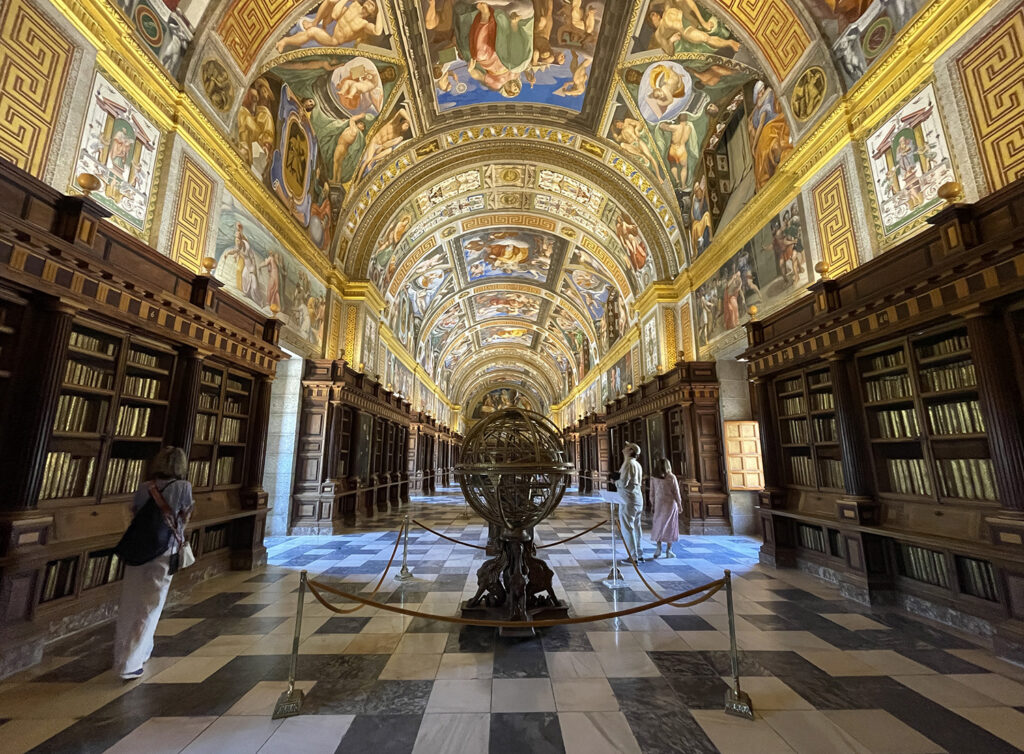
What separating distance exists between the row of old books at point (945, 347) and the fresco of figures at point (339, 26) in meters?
10.6

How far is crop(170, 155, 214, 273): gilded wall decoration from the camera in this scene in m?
6.00

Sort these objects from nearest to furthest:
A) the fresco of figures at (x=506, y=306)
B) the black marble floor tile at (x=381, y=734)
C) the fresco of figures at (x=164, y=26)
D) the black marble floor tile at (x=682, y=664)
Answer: the black marble floor tile at (x=381, y=734)
the black marble floor tile at (x=682, y=664)
the fresco of figures at (x=164, y=26)
the fresco of figures at (x=506, y=306)

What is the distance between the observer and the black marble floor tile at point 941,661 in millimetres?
3320

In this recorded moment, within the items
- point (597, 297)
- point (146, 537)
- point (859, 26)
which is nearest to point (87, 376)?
point (146, 537)

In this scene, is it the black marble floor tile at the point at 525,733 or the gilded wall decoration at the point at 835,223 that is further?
the gilded wall decoration at the point at 835,223

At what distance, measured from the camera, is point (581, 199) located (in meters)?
14.5

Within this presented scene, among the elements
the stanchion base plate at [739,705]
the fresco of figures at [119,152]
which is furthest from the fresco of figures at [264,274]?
the stanchion base plate at [739,705]

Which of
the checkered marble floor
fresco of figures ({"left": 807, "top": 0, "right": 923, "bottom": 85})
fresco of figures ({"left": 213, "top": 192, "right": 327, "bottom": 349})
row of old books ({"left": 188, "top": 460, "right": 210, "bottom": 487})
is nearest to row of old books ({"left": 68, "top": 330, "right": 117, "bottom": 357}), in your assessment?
row of old books ({"left": 188, "top": 460, "right": 210, "bottom": 487})

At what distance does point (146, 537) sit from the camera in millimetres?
3277

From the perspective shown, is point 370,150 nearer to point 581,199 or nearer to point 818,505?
point 581,199

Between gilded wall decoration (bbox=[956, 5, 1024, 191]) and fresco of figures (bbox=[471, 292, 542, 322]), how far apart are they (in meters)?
19.6

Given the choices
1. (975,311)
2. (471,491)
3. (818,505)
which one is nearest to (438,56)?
(471,491)

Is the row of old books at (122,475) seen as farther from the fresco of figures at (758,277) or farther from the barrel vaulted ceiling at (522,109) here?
the fresco of figures at (758,277)

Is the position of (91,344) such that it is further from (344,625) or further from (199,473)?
(344,625)
